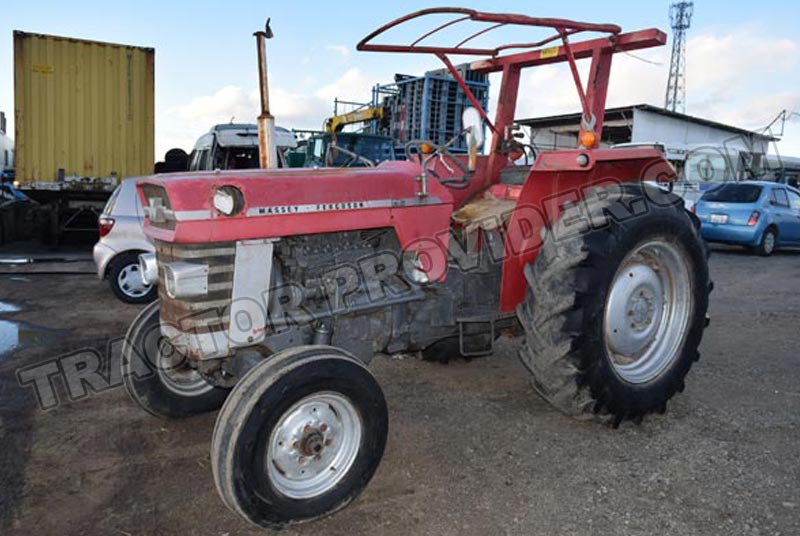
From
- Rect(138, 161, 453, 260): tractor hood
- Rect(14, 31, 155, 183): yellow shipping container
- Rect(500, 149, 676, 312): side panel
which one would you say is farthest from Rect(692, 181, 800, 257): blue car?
Rect(14, 31, 155, 183): yellow shipping container

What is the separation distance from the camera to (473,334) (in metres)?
3.86

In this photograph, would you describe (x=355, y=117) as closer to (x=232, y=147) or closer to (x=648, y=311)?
(x=232, y=147)

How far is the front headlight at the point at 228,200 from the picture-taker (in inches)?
108

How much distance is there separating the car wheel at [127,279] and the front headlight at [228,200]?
4827 mm

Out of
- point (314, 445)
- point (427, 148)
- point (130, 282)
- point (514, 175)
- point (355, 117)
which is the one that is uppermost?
point (355, 117)

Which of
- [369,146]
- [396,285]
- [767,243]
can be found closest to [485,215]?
[396,285]

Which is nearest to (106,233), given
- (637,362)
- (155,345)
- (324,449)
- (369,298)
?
(155,345)

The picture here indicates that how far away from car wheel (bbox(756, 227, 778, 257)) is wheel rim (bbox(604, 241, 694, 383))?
31.0 ft

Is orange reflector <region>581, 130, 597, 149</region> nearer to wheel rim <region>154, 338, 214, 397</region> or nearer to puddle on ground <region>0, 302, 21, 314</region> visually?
wheel rim <region>154, 338, 214, 397</region>

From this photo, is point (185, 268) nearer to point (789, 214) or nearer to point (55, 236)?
point (55, 236)

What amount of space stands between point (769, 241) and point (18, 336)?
40.8ft

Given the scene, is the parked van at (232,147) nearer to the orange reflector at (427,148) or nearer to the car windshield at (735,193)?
the orange reflector at (427,148)

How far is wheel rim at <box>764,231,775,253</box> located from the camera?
12.0 meters

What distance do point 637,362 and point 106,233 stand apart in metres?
5.81
